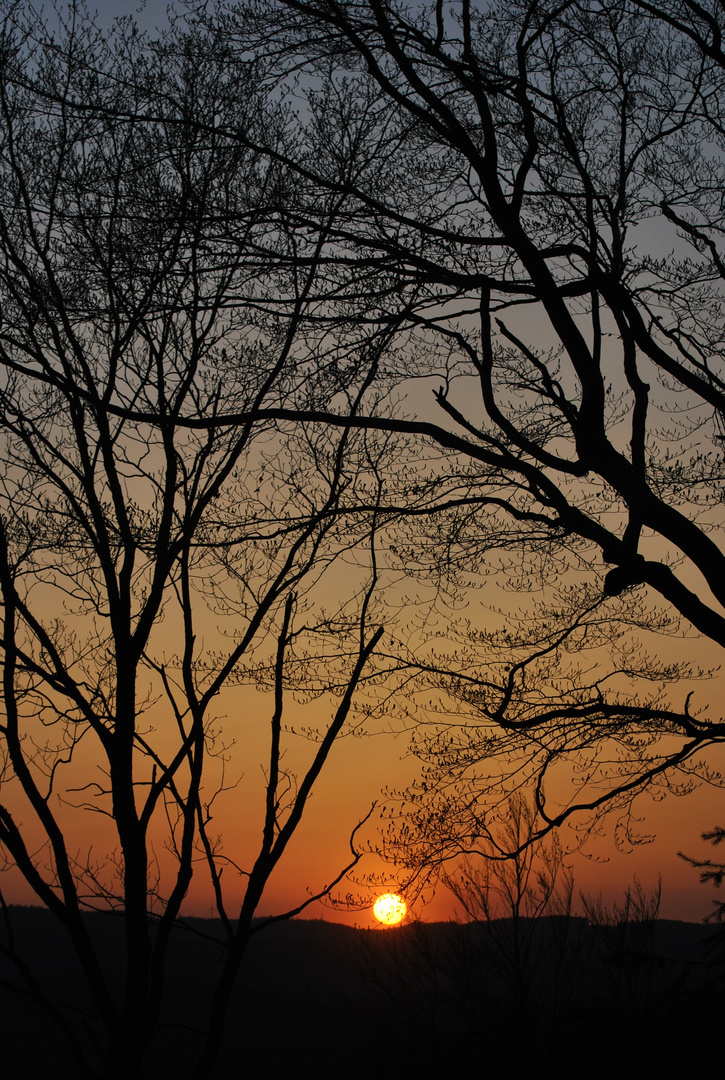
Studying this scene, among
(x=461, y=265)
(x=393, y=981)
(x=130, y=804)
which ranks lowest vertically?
(x=393, y=981)

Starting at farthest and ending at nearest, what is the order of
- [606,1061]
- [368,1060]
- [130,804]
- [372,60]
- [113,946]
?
[113,946]
[368,1060]
[372,60]
[606,1061]
[130,804]

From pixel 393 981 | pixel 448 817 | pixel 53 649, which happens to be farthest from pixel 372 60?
pixel 393 981

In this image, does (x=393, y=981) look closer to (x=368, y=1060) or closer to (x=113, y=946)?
(x=368, y=1060)

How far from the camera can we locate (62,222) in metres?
5.17

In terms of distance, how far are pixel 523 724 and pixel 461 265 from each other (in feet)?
12.1

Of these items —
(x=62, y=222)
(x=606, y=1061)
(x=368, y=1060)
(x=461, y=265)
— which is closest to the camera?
(x=606, y=1061)

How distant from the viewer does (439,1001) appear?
21234mm

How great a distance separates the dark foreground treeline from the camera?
4527 millimetres

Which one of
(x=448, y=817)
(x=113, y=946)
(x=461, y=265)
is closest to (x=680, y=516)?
(x=461, y=265)

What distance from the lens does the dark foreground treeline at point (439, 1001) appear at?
14.9 ft

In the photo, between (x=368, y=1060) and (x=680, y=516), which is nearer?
(x=680, y=516)

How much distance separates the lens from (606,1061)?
4.54m

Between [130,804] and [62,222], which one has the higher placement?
[62,222]

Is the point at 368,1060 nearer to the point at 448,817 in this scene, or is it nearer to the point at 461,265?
the point at 448,817
